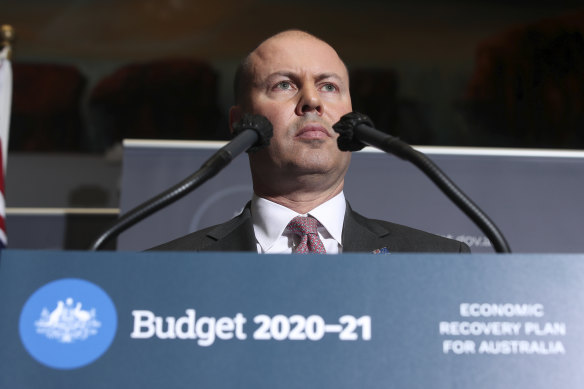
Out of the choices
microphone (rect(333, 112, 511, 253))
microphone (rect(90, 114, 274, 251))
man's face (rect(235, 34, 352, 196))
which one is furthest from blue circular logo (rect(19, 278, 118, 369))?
man's face (rect(235, 34, 352, 196))

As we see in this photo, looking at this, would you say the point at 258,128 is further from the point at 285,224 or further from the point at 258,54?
the point at 258,54

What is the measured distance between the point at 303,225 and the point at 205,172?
525mm

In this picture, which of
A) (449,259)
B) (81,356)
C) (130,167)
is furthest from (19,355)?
(130,167)

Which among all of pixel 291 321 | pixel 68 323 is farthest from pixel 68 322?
pixel 291 321

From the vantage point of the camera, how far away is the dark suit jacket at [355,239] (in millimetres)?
1401

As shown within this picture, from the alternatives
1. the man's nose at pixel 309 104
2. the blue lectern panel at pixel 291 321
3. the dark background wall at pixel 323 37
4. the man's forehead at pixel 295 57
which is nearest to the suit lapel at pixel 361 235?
the man's nose at pixel 309 104

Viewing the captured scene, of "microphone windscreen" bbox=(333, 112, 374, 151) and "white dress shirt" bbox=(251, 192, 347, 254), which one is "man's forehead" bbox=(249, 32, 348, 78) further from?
"microphone windscreen" bbox=(333, 112, 374, 151)

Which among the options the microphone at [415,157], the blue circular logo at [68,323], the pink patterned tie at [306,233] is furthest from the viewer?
the pink patterned tie at [306,233]

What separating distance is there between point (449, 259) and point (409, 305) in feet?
0.21

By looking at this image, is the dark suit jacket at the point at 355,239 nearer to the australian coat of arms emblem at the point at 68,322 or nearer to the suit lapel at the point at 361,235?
the suit lapel at the point at 361,235

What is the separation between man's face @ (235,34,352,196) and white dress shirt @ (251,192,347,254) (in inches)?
2.6

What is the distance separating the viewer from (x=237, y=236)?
145 cm

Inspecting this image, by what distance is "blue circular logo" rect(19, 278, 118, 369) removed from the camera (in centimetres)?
66

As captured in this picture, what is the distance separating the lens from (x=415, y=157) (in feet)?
2.91
